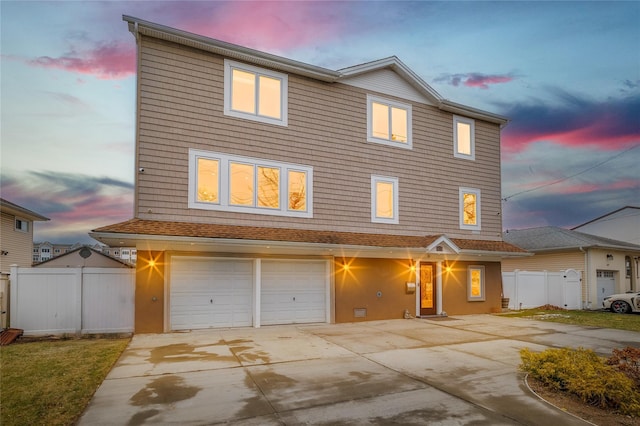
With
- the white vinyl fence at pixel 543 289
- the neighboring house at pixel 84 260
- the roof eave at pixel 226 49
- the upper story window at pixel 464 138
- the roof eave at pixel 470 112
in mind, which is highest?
the roof eave at pixel 226 49

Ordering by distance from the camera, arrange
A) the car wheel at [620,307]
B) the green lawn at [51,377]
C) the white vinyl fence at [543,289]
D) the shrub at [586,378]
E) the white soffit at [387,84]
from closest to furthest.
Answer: the green lawn at [51,377] < the shrub at [586,378] < the white soffit at [387,84] < the car wheel at [620,307] < the white vinyl fence at [543,289]

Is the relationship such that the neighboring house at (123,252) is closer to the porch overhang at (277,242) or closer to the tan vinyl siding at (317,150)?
the porch overhang at (277,242)

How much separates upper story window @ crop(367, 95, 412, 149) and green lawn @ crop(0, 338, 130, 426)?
36.8 feet

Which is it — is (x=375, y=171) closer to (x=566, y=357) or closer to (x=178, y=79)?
(x=178, y=79)

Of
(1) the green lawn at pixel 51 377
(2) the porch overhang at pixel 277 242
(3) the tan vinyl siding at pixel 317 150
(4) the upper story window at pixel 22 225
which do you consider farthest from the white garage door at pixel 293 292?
(4) the upper story window at pixel 22 225

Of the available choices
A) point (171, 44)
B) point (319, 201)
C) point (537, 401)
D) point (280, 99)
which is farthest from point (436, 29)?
point (537, 401)

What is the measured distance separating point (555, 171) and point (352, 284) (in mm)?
20818

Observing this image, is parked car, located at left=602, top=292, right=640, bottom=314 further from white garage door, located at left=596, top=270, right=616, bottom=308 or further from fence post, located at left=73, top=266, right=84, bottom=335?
fence post, located at left=73, top=266, right=84, bottom=335

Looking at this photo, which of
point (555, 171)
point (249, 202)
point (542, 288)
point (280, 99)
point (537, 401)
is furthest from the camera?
point (555, 171)

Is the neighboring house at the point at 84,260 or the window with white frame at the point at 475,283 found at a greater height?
the neighboring house at the point at 84,260

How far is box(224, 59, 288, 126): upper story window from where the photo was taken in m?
12.9

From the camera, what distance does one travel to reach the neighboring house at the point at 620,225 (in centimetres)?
2797

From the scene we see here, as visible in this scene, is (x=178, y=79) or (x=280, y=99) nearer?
(x=178, y=79)

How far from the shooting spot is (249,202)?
12.9 m
